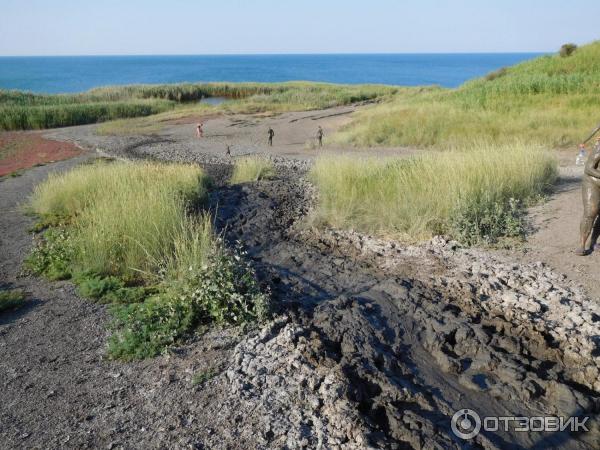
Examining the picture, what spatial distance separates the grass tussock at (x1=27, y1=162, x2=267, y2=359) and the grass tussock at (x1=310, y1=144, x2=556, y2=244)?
9.14 feet

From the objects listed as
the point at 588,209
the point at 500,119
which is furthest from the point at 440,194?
the point at 500,119

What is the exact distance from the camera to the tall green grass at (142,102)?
36.2m

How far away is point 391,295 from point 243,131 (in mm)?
24113

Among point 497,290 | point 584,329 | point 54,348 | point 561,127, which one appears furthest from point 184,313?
point 561,127

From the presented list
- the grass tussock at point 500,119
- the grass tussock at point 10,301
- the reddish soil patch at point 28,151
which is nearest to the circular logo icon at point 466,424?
the grass tussock at point 10,301

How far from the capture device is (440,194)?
9.01 m

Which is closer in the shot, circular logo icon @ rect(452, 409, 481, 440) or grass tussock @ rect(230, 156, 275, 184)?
circular logo icon @ rect(452, 409, 481, 440)

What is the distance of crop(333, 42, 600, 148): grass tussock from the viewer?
62.8ft

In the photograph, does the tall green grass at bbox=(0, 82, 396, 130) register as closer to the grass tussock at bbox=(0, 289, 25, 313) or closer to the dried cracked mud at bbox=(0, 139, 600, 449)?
the grass tussock at bbox=(0, 289, 25, 313)

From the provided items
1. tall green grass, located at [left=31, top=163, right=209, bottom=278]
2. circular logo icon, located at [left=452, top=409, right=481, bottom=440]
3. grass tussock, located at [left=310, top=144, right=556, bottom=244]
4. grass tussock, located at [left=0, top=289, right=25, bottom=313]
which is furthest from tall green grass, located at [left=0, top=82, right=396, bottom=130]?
circular logo icon, located at [left=452, top=409, right=481, bottom=440]

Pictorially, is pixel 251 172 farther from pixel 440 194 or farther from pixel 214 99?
pixel 214 99

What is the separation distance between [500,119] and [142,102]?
3285cm

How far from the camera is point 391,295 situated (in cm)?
625

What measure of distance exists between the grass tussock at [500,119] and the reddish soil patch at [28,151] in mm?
12488
